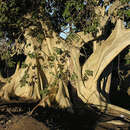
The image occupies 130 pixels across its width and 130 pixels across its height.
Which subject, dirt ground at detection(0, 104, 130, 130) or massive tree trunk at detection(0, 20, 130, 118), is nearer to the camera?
dirt ground at detection(0, 104, 130, 130)

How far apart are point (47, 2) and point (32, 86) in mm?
4056

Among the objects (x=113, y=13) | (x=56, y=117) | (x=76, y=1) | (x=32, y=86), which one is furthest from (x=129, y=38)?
(x=32, y=86)

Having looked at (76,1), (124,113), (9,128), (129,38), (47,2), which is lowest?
(124,113)

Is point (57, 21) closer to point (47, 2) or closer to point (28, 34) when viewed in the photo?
point (47, 2)

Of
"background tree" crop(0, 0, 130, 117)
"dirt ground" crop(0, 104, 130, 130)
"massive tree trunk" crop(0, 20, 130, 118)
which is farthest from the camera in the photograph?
"massive tree trunk" crop(0, 20, 130, 118)

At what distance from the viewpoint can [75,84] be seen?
26.3 feet


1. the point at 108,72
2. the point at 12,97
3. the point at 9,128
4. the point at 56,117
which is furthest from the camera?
the point at 108,72

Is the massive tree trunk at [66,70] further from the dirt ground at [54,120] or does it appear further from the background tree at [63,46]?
the dirt ground at [54,120]

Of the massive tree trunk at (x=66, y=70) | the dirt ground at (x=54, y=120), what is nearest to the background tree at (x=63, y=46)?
the massive tree trunk at (x=66, y=70)

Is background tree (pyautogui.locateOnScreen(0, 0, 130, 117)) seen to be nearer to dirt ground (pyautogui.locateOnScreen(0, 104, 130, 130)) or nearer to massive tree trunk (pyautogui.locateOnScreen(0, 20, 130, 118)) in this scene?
massive tree trunk (pyautogui.locateOnScreen(0, 20, 130, 118))

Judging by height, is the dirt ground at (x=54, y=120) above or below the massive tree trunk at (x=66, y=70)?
below

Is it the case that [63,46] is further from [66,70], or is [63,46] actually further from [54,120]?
[54,120]

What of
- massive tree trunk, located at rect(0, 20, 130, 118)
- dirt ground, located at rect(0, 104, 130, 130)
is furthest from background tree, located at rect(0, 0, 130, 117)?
dirt ground, located at rect(0, 104, 130, 130)

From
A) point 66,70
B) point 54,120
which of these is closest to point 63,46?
point 66,70
